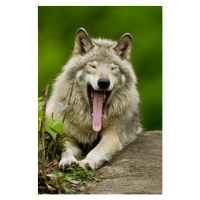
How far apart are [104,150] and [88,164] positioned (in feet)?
1.90

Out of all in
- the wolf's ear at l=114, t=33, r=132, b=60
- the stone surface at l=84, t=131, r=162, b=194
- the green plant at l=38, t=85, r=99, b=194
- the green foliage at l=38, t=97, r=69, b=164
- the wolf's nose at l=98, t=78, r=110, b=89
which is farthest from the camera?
the wolf's ear at l=114, t=33, r=132, b=60

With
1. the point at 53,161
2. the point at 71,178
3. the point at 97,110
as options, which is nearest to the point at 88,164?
the point at 53,161

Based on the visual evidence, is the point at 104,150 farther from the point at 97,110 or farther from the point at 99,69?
the point at 99,69

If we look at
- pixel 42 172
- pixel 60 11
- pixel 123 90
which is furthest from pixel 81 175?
pixel 60 11

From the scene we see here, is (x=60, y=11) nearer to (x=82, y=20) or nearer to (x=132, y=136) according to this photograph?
(x=82, y=20)

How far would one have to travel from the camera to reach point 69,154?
5.24 m

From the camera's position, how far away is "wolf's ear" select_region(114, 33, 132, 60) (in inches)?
235

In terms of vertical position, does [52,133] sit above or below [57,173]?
above

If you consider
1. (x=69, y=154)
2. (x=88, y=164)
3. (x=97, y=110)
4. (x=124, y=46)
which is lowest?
(x=88, y=164)

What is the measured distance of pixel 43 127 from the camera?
4.40m

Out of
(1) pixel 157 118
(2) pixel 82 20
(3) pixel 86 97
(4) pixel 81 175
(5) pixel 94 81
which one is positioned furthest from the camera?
(1) pixel 157 118

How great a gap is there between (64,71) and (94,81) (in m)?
1.01

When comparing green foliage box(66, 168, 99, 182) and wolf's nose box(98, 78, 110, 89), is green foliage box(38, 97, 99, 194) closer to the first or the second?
green foliage box(66, 168, 99, 182)

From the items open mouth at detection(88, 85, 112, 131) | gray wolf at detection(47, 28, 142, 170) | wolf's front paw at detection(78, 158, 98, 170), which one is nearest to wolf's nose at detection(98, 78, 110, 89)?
gray wolf at detection(47, 28, 142, 170)
